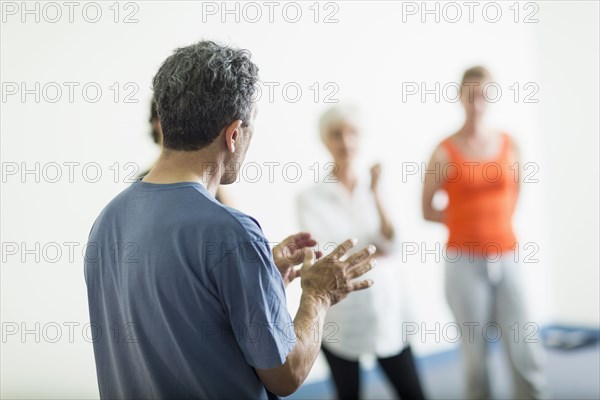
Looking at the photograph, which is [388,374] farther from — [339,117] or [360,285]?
[360,285]

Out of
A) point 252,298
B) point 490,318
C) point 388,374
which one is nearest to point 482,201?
point 490,318

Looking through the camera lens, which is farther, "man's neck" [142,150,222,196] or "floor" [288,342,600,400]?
"floor" [288,342,600,400]

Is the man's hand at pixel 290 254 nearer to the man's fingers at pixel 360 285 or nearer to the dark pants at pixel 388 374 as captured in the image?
the man's fingers at pixel 360 285

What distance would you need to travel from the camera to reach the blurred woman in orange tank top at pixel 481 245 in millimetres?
3066

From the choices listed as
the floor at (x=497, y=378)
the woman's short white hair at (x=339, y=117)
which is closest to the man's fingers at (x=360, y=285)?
the woman's short white hair at (x=339, y=117)

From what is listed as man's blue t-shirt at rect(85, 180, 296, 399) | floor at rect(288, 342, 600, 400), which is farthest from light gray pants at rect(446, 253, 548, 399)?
man's blue t-shirt at rect(85, 180, 296, 399)

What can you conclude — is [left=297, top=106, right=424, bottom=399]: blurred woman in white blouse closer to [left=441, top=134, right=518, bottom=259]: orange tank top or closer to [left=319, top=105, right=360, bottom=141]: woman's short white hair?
[left=319, top=105, right=360, bottom=141]: woman's short white hair

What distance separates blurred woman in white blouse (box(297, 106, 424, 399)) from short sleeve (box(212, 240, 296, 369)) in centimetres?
158

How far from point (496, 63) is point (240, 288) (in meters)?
4.22

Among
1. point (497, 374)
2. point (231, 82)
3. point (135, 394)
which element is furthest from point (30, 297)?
point (497, 374)

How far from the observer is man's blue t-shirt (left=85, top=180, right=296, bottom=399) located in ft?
4.17

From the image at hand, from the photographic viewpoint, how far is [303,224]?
117 inches

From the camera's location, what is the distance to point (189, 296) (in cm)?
130

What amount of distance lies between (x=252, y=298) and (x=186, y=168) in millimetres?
284
